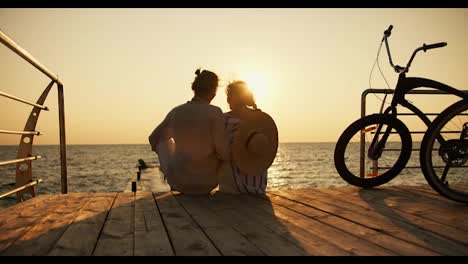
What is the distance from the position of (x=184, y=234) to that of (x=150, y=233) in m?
0.20

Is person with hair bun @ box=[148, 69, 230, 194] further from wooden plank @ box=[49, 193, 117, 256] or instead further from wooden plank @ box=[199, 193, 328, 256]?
wooden plank @ box=[49, 193, 117, 256]

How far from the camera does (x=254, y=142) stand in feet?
11.6

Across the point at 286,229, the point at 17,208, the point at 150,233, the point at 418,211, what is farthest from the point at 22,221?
the point at 418,211

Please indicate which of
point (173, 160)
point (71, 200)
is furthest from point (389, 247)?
point (71, 200)

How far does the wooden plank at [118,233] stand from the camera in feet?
5.92

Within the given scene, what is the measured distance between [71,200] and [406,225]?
8.93 feet

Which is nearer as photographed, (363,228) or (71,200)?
(363,228)

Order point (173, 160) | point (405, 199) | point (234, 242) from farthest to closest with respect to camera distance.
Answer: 1. point (173, 160)
2. point (405, 199)
3. point (234, 242)

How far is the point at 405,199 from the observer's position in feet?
11.1

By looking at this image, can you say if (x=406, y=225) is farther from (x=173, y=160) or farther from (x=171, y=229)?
(x=173, y=160)

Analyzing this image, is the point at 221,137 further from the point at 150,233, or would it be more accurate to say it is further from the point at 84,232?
the point at 84,232

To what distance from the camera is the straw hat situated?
359cm

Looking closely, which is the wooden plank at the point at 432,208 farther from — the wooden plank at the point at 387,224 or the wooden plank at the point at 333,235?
the wooden plank at the point at 333,235

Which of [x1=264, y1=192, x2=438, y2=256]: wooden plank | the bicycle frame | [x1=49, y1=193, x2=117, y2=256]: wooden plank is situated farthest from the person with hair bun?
the bicycle frame
